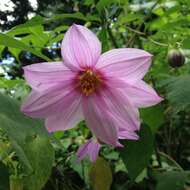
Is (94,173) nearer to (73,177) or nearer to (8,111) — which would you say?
(8,111)

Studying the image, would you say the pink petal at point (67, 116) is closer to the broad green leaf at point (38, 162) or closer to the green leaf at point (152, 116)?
the broad green leaf at point (38, 162)

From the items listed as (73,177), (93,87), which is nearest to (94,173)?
(93,87)

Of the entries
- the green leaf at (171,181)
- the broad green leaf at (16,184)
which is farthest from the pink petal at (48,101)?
the green leaf at (171,181)

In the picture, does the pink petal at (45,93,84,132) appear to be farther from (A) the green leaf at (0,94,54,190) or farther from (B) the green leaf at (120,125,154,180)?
(B) the green leaf at (120,125,154,180)

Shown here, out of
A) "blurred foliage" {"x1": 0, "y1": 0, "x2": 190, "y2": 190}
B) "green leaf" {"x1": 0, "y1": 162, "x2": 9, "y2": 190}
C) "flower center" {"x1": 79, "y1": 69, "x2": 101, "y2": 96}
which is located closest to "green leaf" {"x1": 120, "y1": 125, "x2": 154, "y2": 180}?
"blurred foliage" {"x1": 0, "y1": 0, "x2": 190, "y2": 190}

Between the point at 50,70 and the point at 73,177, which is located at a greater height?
the point at 50,70

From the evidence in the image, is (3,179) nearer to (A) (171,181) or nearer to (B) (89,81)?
(B) (89,81)

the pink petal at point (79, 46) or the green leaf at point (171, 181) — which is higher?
the pink petal at point (79, 46)
